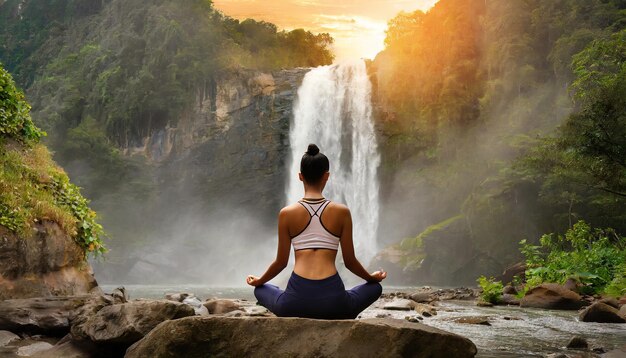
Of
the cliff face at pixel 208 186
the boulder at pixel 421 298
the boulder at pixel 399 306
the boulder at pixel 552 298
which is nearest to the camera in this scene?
the boulder at pixel 552 298

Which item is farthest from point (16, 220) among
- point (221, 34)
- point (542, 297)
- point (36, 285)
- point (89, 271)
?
point (221, 34)

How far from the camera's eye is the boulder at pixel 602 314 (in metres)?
9.89

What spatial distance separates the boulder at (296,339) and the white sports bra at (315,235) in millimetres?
550

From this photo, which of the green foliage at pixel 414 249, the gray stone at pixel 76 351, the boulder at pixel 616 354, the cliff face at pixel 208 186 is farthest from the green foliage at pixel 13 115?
the cliff face at pixel 208 186

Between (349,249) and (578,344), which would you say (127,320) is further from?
(578,344)

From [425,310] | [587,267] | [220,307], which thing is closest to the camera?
[220,307]

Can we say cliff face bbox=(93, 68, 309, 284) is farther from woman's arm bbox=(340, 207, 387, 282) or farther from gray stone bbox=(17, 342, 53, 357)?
woman's arm bbox=(340, 207, 387, 282)

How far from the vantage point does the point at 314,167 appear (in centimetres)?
413

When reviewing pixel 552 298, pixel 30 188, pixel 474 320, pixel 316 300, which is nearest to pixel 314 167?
pixel 316 300

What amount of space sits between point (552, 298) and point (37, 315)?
10.7 meters

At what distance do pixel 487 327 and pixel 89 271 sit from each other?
6335 millimetres

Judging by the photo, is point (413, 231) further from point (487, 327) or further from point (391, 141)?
point (487, 327)

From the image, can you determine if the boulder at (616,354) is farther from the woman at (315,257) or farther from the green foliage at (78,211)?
the green foliage at (78,211)

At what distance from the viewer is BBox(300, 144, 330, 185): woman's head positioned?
13.6 ft
